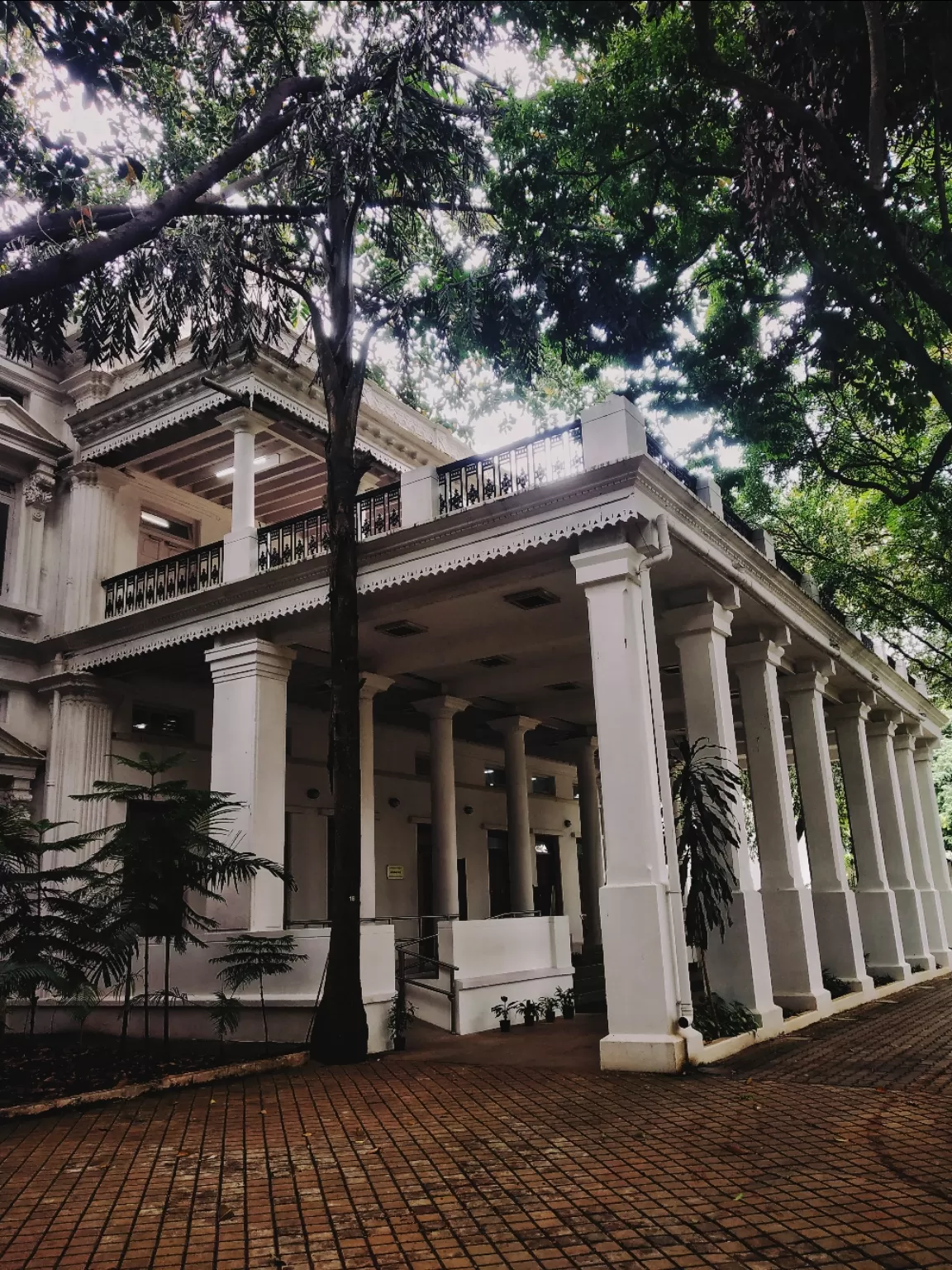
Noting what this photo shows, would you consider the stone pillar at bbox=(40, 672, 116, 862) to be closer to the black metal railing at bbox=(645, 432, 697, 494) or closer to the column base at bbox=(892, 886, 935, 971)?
the black metal railing at bbox=(645, 432, 697, 494)

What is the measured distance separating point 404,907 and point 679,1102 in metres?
11.9

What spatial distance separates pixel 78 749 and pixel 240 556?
426 cm

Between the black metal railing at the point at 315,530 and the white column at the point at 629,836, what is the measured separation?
2976mm

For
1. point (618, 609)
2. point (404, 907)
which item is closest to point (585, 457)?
point (618, 609)

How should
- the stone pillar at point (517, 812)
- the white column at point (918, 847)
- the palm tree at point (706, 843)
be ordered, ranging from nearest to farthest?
the palm tree at point (706, 843) → the stone pillar at point (517, 812) → the white column at point (918, 847)

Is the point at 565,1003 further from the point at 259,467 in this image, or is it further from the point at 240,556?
the point at 259,467

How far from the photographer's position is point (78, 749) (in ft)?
47.5

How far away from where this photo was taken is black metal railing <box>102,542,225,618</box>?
535 inches

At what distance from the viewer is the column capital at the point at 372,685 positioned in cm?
1433

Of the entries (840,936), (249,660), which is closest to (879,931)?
(840,936)

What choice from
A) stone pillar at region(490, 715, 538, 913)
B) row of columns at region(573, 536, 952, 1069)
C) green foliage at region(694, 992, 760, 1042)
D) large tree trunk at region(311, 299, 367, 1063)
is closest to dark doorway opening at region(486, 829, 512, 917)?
stone pillar at region(490, 715, 538, 913)

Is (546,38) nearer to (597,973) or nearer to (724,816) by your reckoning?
(724,816)

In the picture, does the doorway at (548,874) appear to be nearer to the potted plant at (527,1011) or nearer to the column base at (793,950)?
the potted plant at (527,1011)

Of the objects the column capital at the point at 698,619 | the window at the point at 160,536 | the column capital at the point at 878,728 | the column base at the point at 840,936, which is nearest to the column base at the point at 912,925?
the column capital at the point at 878,728
